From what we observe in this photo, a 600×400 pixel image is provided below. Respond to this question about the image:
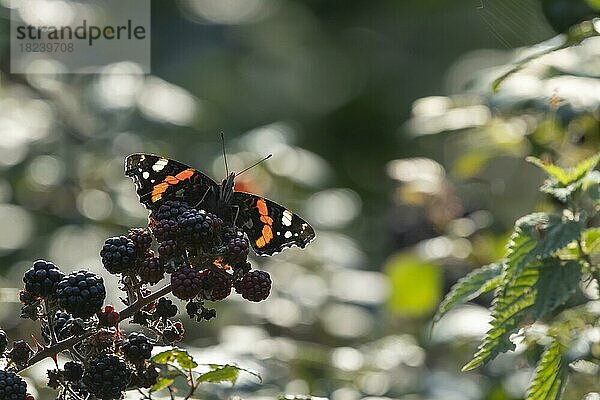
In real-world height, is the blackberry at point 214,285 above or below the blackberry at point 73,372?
above

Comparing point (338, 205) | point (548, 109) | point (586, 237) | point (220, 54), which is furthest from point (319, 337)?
point (220, 54)

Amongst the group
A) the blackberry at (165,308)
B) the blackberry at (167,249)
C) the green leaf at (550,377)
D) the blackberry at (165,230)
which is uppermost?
the blackberry at (165,230)

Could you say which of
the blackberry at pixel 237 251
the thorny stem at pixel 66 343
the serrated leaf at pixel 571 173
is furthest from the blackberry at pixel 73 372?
the serrated leaf at pixel 571 173

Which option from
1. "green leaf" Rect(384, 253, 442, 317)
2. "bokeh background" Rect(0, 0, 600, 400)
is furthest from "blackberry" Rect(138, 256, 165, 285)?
"green leaf" Rect(384, 253, 442, 317)

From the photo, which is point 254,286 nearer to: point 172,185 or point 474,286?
point 172,185

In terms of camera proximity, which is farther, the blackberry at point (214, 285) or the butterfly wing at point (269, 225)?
the butterfly wing at point (269, 225)

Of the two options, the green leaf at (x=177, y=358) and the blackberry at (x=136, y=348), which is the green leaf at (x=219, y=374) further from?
the blackberry at (x=136, y=348)
